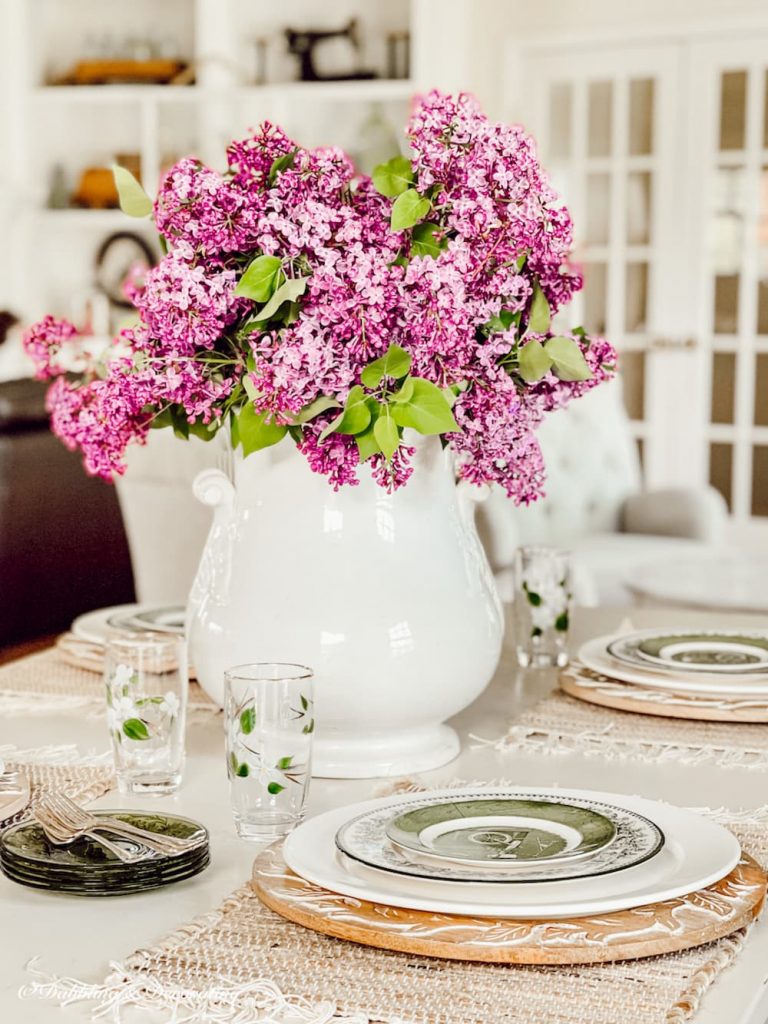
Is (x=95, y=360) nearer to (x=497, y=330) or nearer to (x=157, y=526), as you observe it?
(x=497, y=330)

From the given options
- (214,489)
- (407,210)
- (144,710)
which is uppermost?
(407,210)

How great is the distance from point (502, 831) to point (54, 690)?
0.70m

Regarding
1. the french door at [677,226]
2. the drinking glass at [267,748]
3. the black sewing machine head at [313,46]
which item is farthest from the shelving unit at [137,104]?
the drinking glass at [267,748]

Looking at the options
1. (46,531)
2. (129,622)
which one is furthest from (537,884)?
(46,531)

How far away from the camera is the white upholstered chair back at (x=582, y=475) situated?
4199mm

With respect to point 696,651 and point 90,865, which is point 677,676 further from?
point 90,865

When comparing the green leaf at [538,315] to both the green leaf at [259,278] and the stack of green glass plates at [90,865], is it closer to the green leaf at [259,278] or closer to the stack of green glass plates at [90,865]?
the green leaf at [259,278]

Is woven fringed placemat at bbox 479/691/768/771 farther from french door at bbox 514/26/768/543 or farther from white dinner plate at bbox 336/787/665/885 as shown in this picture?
french door at bbox 514/26/768/543

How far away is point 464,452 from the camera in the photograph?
1.25m

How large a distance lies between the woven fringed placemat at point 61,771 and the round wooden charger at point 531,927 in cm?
31

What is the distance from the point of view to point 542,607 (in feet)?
5.10

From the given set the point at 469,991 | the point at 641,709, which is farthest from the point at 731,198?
the point at 469,991

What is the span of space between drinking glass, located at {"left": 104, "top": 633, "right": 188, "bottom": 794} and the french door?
466 centimetres

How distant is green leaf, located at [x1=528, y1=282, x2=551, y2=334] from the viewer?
1178 mm
